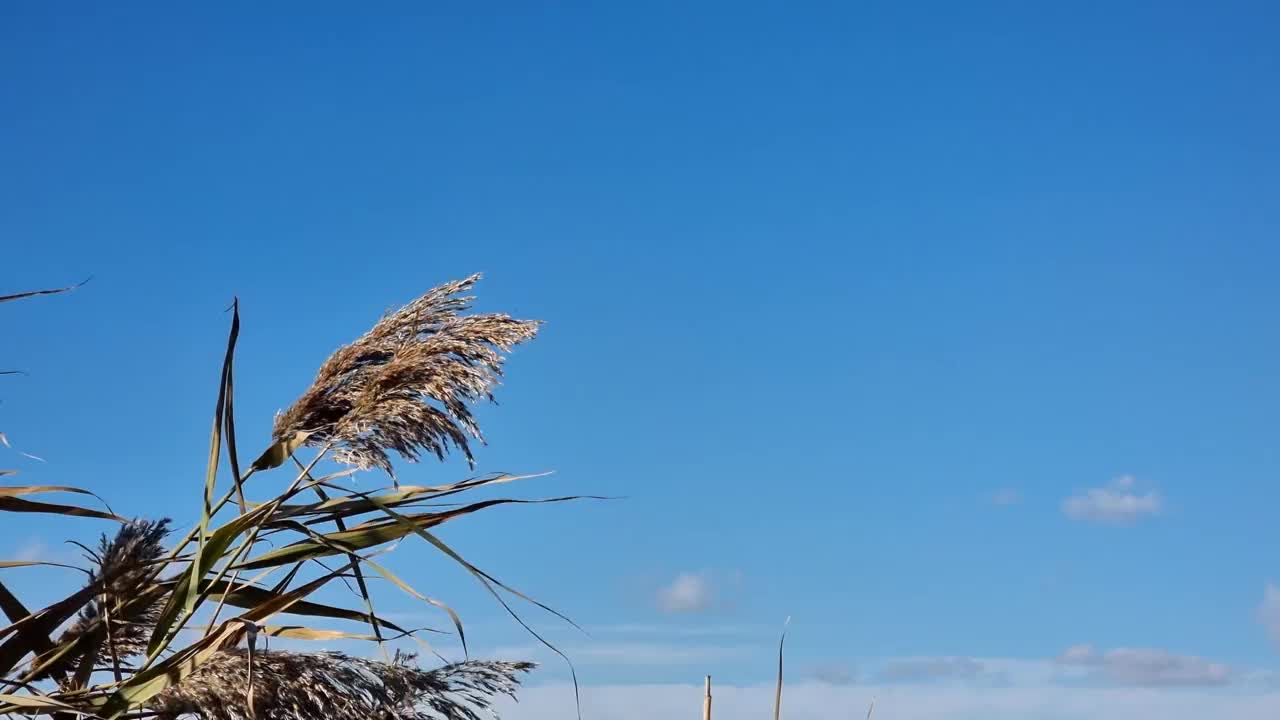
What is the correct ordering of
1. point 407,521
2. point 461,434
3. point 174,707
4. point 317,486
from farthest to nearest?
point 461,434, point 317,486, point 407,521, point 174,707

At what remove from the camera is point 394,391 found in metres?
3.51

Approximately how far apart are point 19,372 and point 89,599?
67 centimetres

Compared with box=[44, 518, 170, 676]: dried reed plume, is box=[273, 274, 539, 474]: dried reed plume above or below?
above

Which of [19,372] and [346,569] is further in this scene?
[19,372]

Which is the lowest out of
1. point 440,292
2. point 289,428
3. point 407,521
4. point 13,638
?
point 13,638

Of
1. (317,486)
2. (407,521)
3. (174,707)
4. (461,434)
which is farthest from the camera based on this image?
(461,434)

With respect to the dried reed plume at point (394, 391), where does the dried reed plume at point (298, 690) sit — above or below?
below

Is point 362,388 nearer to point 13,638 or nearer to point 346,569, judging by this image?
point 346,569

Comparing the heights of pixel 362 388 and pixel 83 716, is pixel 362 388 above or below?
above

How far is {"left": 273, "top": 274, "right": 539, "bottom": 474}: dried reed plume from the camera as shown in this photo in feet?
11.4

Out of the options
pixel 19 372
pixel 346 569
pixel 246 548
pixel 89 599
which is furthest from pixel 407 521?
pixel 19 372

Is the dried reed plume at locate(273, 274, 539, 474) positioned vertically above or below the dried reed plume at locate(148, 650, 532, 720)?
above

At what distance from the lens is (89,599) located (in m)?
3.18

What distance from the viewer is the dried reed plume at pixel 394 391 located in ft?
11.4
